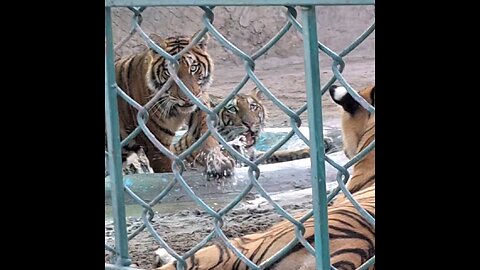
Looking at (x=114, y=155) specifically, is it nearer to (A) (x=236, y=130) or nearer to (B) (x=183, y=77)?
(B) (x=183, y=77)

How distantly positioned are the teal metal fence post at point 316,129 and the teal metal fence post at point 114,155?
0.19 m

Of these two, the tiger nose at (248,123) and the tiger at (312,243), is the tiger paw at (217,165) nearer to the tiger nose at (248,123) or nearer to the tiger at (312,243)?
the tiger nose at (248,123)

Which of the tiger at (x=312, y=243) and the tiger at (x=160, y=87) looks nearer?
the tiger at (x=312, y=243)

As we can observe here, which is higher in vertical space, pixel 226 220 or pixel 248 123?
pixel 248 123

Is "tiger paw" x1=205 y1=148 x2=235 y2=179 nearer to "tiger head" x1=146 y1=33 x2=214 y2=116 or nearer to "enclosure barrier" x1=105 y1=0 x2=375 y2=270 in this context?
"tiger head" x1=146 y1=33 x2=214 y2=116

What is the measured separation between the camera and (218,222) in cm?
80

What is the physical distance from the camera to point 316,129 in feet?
1.88

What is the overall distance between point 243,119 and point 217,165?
221mm

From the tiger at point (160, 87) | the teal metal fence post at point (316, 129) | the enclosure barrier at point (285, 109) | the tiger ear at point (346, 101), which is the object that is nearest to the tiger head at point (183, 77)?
the tiger at point (160, 87)

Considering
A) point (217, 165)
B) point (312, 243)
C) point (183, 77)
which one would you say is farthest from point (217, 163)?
point (312, 243)

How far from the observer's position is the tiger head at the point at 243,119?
2.63 m
